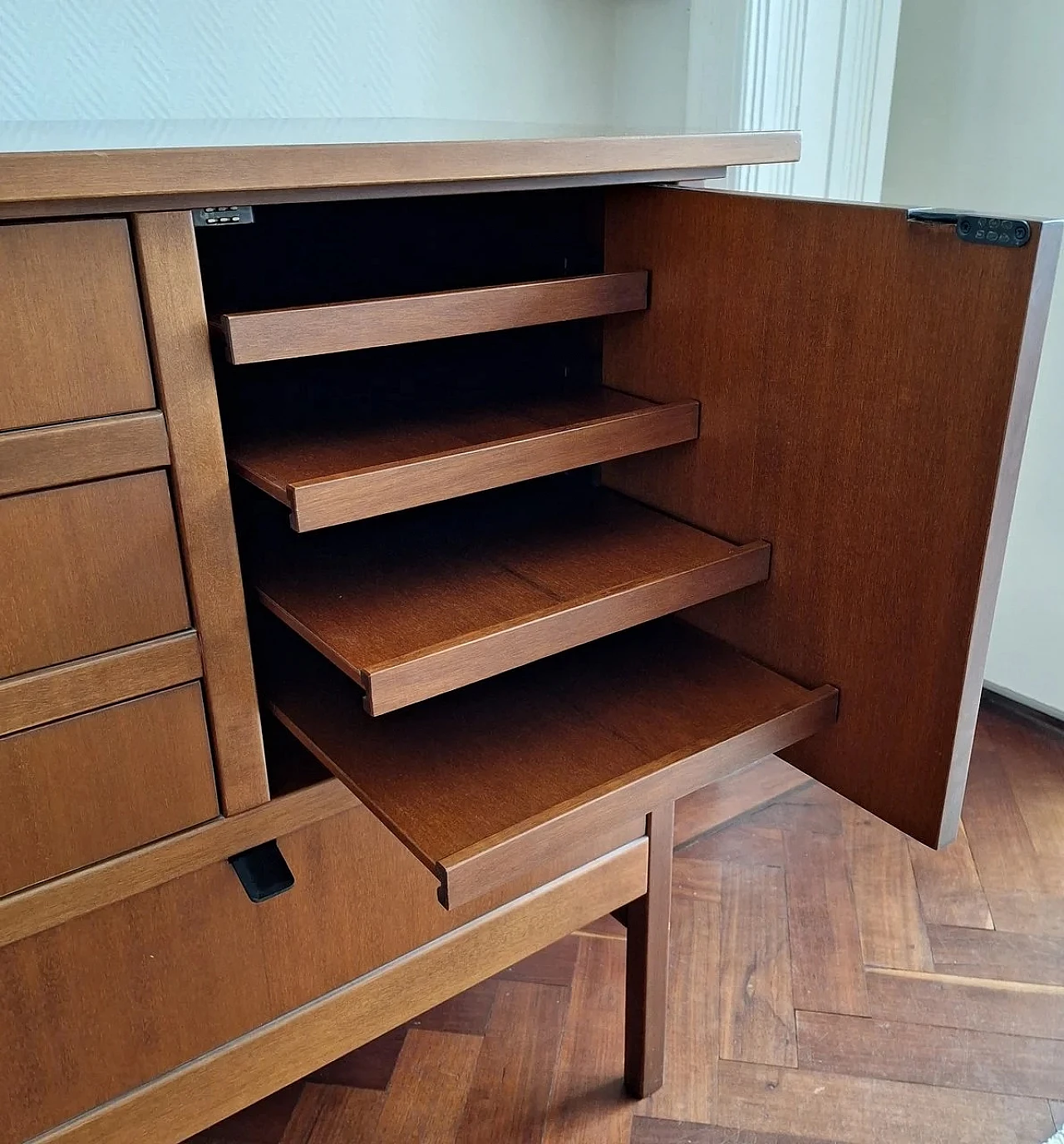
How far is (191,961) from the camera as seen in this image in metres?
0.69

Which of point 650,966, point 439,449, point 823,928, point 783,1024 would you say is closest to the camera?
point 439,449

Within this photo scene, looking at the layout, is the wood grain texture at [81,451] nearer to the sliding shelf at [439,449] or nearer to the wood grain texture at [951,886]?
the sliding shelf at [439,449]

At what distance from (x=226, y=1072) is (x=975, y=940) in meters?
0.77

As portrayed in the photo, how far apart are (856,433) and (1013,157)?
0.90 meters

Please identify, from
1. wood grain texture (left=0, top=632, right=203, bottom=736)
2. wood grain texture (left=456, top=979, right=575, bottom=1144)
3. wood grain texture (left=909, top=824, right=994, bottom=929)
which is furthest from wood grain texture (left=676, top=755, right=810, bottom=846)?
wood grain texture (left=0, top=632, right=203, bottom=736)

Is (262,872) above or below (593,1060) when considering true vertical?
above

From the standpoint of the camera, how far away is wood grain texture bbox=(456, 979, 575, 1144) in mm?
904

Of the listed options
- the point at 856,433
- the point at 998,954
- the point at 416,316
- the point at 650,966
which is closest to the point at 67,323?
the point at 416,316

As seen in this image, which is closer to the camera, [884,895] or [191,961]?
[191,961]

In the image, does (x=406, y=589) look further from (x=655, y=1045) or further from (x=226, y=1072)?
(x=655, y=1045)

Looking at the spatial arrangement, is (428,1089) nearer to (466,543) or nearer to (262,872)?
(262,872)

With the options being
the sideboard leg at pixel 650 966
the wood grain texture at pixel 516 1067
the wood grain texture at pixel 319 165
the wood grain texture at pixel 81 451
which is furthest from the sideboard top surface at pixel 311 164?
the wood grain texture at pixel 516 1067

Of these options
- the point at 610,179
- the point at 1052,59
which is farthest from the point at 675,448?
the point at 1052,59

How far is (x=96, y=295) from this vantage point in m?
0.50
